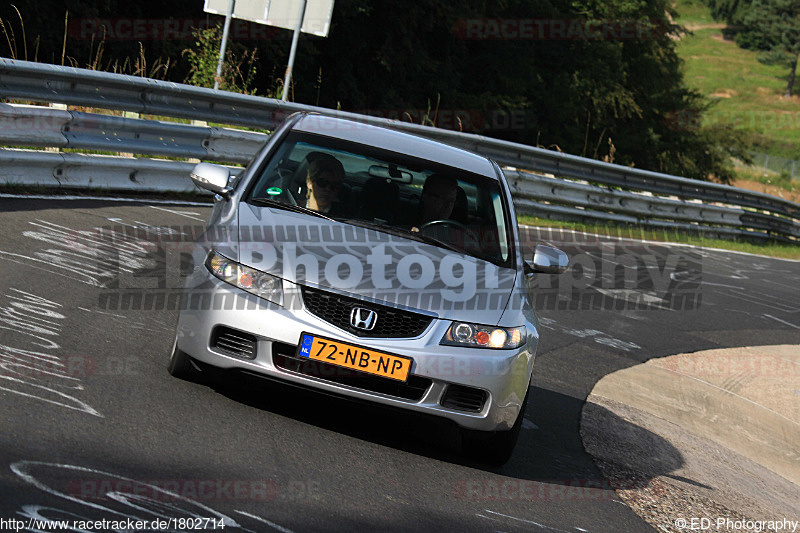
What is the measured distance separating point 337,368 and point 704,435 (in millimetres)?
3828

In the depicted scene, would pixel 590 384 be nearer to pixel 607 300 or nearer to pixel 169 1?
pixel 607 300

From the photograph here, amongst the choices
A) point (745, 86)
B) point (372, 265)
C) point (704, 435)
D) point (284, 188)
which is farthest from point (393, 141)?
point (745, 86)

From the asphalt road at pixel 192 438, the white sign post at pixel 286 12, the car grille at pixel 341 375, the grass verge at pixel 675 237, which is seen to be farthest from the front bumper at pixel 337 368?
the white sign post at pixel 286 12

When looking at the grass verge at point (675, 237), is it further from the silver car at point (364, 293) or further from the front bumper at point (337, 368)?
the front bumper at point (337, 368)

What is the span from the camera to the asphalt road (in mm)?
4148

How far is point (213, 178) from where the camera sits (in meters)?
6.16

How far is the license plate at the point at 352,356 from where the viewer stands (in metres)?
5.05

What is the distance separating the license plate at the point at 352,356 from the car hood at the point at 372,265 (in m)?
0.26

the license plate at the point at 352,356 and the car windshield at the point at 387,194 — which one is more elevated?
the car windshield at the point at 387,194

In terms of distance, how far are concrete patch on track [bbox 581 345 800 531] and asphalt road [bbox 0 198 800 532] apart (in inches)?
6.6

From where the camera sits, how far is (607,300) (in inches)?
492

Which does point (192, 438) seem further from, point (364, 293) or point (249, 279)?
point (364, 293)

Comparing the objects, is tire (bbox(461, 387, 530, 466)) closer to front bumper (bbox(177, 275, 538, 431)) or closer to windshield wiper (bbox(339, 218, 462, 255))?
front bumper (bbox(177, 275, 538, 431))

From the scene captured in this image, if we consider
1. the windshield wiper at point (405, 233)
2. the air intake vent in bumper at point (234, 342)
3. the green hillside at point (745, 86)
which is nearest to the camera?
the air intake vent in bumper at point (234, 342)
